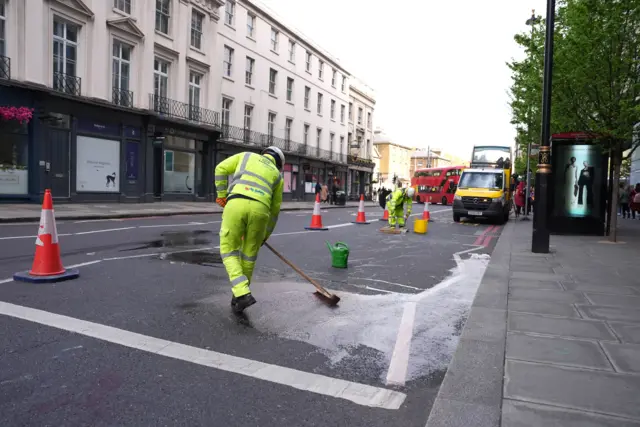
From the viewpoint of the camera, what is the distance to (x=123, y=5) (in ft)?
72.8

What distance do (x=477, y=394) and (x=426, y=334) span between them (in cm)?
127

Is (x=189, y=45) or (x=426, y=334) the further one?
(x=189, y=45)

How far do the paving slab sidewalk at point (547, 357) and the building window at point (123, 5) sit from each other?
70.9 ft

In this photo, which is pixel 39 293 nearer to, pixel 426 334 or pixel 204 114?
pixel 426 334

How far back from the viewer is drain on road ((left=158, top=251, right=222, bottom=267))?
23.2 feet

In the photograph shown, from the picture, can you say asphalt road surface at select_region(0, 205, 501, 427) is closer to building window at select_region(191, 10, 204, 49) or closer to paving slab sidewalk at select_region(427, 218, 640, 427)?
paving slab sidewalk at select_region(427, 218, 640, 427)

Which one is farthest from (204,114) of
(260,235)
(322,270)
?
(260,235)

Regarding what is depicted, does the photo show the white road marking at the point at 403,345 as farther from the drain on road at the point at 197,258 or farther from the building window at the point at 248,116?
the building window at the point at 248,116

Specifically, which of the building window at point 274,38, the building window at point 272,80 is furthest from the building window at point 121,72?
the building window at point 274,38

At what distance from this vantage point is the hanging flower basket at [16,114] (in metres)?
16.7

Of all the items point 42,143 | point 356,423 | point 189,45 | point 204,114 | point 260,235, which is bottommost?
point 356,423

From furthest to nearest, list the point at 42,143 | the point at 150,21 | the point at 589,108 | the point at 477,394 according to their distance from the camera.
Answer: the point at 150,21
the point at 42,143
the point at 589,108
the point at 477,394

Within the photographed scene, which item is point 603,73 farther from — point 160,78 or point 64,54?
point 160,78

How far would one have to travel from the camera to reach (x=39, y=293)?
189 inches
